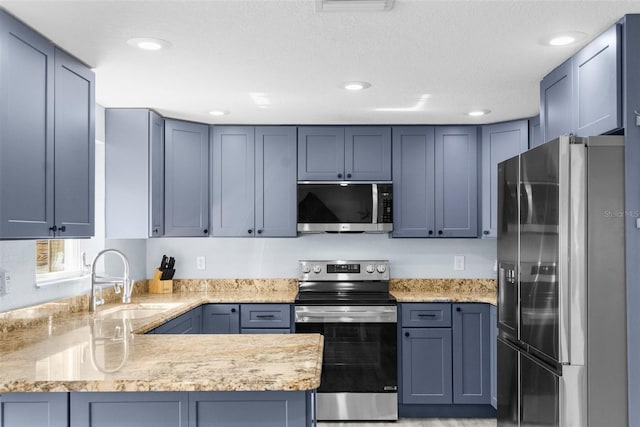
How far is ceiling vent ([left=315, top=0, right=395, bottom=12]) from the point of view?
207 cm

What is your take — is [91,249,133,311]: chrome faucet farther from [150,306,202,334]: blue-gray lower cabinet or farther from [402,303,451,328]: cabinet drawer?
[402,303,451,328]: cabinet drawer

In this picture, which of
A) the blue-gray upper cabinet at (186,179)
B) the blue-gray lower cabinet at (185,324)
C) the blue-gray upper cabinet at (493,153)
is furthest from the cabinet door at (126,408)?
the blue-gray upper cabinet at (493,153)

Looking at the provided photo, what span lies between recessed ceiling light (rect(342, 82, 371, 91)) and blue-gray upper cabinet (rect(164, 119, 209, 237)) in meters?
1.60

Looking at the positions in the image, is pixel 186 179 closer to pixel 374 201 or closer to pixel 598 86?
pixel 374 201

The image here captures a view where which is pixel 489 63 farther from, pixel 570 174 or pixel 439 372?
pixel 439 372

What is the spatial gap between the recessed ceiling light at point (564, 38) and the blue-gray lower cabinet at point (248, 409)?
1801 mm

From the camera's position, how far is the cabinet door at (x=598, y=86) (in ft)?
7.50

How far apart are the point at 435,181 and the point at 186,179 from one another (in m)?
1.94

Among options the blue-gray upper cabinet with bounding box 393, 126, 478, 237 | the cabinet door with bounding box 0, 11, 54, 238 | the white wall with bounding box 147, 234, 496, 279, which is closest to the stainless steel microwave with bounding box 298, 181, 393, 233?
the blue-gray upper cabinet with bounding box 393, 126, 478, 237

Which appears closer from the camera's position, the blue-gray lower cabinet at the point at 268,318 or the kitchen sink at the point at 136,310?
the kitchen sink at the point at 136,310

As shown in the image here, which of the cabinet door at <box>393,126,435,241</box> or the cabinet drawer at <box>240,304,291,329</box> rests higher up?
the cabinet door at <box>393,126,435,241</box>

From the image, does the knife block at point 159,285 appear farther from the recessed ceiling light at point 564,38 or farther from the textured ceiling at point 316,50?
the recessed ceiling light at point 564,38

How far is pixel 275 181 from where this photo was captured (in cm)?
454

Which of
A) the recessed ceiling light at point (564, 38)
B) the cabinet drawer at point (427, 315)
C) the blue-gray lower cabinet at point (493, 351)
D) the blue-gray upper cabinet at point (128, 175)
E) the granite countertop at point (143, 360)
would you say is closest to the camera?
the granite countertop at point (143, 360)
